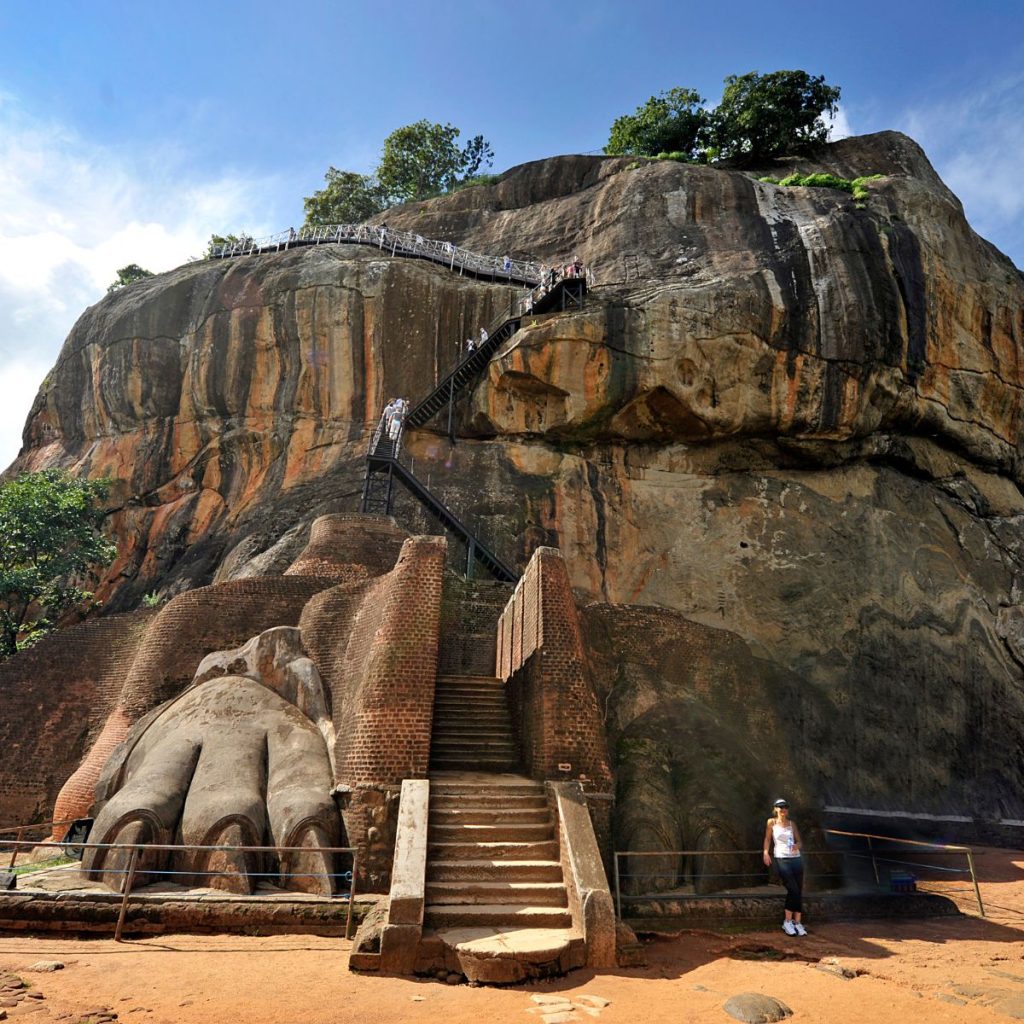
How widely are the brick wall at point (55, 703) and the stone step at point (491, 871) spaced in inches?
434

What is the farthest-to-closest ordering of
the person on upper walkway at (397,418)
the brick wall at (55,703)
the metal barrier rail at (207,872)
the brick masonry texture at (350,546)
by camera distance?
1. the person on upper walkway at (397,418)
2. the brick masonry texture at (350,546)
3. the brick wall at (55,703)
4. the metal barrier rail at (207,872)

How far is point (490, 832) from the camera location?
25.7ft

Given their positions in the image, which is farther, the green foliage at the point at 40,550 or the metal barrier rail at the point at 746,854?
the green foliage at the point at 40,550

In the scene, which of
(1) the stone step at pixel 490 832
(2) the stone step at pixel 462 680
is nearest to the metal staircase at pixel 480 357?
(2) the stone step at pixel 462 680

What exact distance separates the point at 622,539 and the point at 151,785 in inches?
657

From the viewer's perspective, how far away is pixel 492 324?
27.3 metres

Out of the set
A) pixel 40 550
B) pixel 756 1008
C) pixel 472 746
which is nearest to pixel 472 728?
pixel 472 746

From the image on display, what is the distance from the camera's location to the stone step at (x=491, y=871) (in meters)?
7.23

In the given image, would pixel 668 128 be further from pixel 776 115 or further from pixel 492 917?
pixel 492 917

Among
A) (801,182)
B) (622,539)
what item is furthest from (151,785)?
(801,182)

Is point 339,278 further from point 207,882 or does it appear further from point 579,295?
point 207,882

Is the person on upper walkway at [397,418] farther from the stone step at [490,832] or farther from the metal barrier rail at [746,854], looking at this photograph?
the stone step at [490,832]

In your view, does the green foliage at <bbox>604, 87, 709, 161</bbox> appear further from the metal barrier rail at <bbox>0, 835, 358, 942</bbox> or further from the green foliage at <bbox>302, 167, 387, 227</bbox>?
the metal barrier rail at <bbox>0, 835, 358, 942</bbox>

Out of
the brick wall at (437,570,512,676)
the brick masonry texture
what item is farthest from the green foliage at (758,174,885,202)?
the brick wall at (437,570,512,676)
